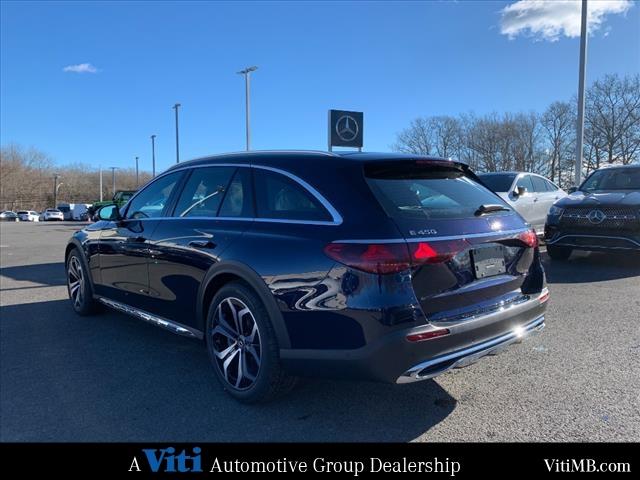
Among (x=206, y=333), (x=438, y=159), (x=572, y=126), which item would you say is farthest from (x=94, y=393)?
(x=572, y=126)

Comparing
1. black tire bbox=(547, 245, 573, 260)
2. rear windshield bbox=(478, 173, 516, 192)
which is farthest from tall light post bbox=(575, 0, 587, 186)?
black tire bbox=(547, 245, 573, 260)

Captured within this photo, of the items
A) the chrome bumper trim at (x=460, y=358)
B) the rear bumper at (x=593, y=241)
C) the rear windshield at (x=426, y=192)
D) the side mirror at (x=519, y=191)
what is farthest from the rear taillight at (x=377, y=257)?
the side mirror at (x=519, y=191)

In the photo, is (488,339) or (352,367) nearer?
(352,367)

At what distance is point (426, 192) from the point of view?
3.21 m

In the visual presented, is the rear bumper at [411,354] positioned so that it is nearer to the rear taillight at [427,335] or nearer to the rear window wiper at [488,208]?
the rear taillight at [427,335]

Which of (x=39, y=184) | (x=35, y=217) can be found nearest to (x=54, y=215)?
(x=35, y=217)

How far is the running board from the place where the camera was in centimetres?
374

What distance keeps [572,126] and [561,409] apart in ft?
231

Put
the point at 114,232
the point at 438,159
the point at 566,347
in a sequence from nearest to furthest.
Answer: the point at 438,159, the point at 566,347, the point at 114,232

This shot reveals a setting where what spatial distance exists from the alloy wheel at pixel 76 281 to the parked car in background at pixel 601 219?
719cm

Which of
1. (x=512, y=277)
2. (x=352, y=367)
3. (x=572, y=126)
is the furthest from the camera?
(x=572, y=126)

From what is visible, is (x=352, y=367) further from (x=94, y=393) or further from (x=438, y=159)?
(x=94, y=393)

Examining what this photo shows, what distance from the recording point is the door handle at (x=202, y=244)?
11.3 ft

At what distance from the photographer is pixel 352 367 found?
8.82ft
